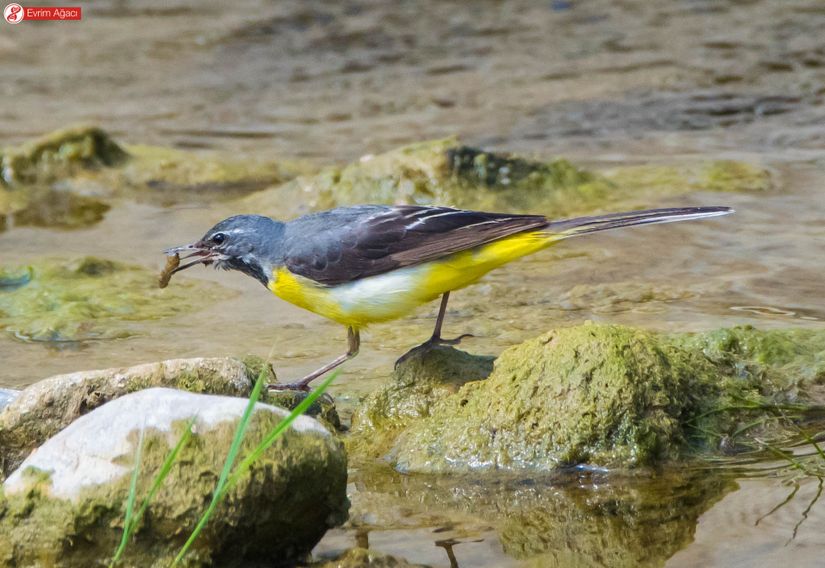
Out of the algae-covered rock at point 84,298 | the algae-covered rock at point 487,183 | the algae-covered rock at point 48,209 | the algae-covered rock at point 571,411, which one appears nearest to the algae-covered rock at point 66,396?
the algae-covered rock at point 571,411

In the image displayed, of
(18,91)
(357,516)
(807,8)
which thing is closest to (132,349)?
(357,516)

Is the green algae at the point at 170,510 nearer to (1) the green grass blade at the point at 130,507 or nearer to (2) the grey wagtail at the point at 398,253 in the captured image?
(1) the green grass blade at the point at 130,507

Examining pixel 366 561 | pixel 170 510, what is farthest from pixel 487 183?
pixel 170 510

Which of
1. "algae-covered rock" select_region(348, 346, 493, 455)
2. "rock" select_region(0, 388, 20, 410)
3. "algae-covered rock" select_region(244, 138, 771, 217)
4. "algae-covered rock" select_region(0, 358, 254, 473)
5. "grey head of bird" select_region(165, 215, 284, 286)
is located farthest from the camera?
"algae-covered rock" select_region(244, 138, 771, 217)

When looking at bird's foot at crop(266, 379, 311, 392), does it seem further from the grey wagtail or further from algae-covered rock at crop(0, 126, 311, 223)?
algae-covered rock at crop(0, 126, 311, 223)

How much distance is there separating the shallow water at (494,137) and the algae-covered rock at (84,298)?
197 millimetres

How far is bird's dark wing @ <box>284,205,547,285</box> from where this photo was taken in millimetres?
6004

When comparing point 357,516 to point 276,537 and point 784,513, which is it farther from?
point 784,513

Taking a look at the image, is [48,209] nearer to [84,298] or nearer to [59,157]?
[59,157]

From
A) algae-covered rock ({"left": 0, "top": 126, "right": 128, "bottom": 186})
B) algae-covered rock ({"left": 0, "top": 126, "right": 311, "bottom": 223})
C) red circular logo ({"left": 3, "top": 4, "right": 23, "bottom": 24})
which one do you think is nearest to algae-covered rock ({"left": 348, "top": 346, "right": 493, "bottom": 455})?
algae-covered rock ({"left": 0, "top": 126, "right": 311, "bottom": 223})

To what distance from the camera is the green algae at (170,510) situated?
4.14 metres

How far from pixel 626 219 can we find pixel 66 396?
9.06 feet

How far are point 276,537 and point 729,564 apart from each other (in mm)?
1594

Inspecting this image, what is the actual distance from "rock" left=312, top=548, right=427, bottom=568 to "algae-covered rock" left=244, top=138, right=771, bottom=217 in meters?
5.95
